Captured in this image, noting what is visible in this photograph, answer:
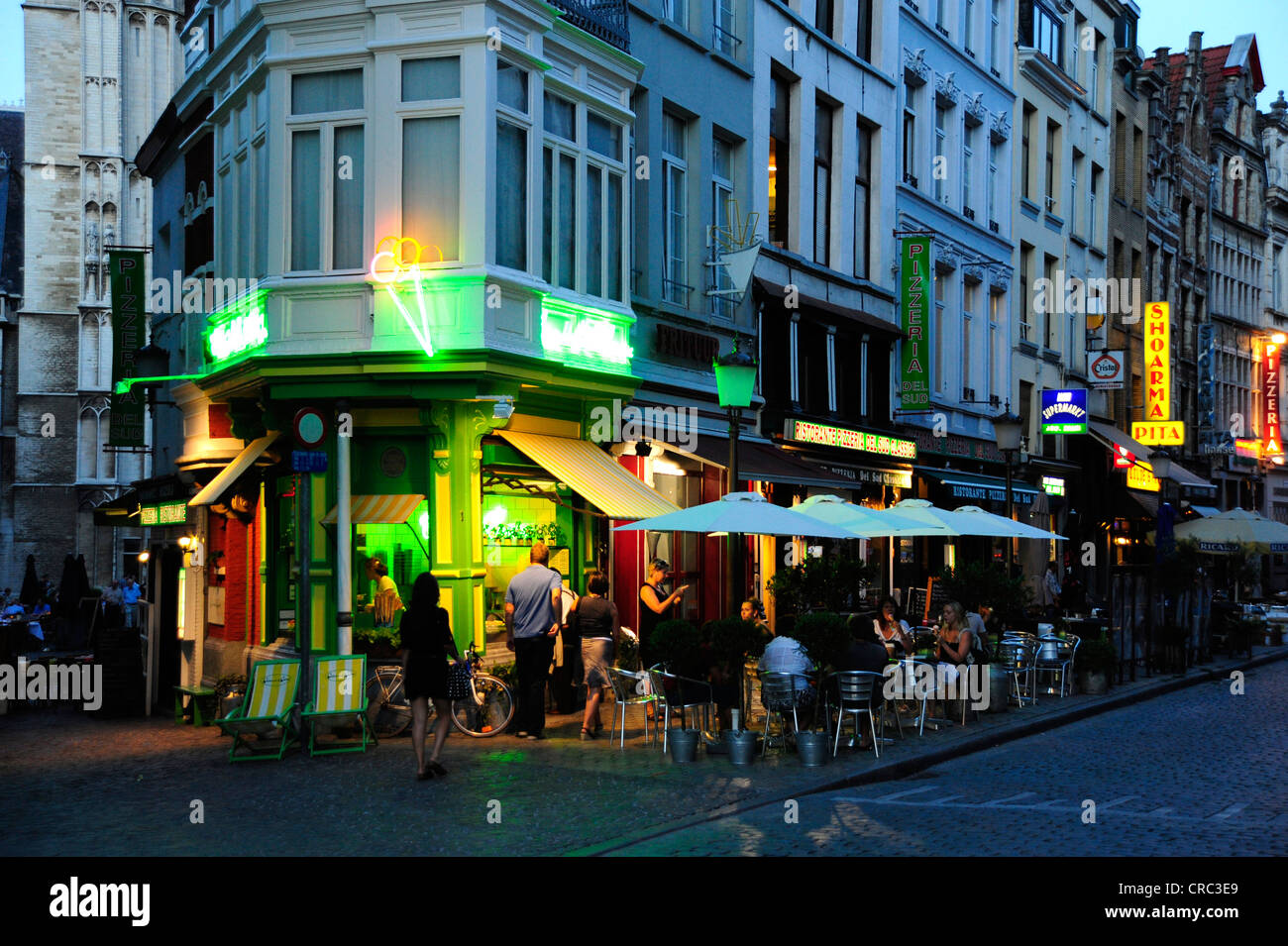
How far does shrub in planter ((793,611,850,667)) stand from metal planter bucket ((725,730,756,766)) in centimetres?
136

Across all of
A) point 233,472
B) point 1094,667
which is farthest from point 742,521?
point 1094,667

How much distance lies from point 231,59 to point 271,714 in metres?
8.44

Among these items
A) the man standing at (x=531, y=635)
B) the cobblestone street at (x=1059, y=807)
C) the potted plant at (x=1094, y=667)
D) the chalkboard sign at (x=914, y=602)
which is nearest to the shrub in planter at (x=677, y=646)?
the man standing at (x=531, y=635)

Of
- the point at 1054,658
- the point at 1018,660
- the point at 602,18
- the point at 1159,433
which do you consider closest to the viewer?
the point at 602,18

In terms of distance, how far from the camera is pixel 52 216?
204 feet

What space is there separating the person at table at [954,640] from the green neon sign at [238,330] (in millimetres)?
8532

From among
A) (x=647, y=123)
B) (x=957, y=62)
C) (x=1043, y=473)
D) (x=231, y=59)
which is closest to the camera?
(x=231, y=59)

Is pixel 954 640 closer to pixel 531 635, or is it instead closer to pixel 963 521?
pixel 963 521

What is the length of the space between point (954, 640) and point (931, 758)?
120 inches

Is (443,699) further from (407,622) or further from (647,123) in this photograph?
(647,123)

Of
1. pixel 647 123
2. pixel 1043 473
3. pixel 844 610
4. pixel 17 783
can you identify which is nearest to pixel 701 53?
pixel 647 123

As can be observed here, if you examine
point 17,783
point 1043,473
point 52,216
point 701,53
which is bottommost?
point 17,783

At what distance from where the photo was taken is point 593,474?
17062 millimetres

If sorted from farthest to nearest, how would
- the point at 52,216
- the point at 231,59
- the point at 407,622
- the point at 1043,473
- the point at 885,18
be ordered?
the point at 52,216 → the point at 1043,473 → the point at 885,18 → the point at 231,59 → the point at 407,622
